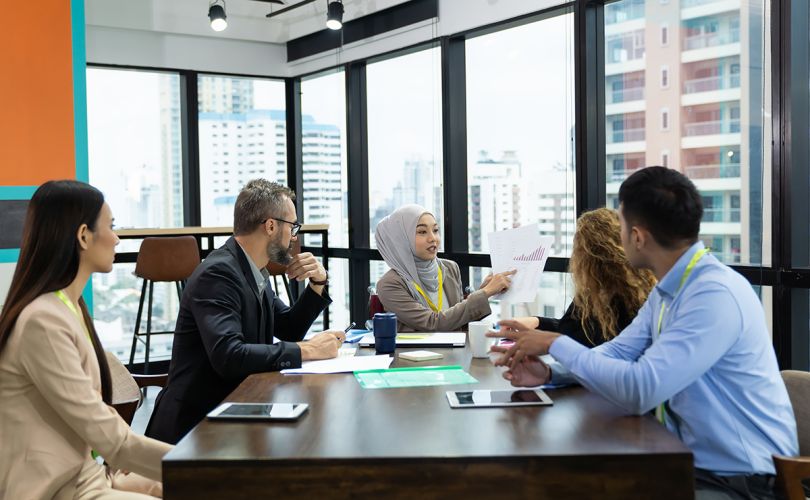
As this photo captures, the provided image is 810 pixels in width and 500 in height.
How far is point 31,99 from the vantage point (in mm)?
5352

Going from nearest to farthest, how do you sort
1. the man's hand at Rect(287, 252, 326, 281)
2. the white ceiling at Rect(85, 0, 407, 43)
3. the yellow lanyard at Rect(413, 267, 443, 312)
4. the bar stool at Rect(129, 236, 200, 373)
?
the man's hand at Rect(287, 252, 326, 281) → the yellow lanyard at Rect(413, 267, 443, 312) → the bar stool at Rect(129, 236, 200, 373) → the white ceiling at Rect(85, 0, 407, 43)

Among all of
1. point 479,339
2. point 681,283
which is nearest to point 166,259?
point 479,339

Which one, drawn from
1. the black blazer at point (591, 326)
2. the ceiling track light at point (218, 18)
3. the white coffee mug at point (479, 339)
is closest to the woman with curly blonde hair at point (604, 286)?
the black blazer at point (591, 326)

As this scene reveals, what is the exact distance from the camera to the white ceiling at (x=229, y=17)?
6770mm

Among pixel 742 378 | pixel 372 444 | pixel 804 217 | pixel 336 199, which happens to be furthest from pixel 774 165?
pixel 336 199

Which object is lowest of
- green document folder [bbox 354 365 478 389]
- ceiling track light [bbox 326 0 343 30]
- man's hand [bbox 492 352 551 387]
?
green document folder [bbox 354 365 478 389]

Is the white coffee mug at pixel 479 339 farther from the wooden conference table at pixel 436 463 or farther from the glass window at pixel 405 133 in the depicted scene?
the glass window at pixel 405 133

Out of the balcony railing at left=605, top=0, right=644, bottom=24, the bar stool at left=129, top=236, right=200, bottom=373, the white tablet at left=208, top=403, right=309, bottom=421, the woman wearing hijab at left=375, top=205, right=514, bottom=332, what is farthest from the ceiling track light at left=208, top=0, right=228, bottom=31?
the white tablet at left=208, top=403, right=309, bottom=421

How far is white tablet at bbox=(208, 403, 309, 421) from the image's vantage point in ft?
5.89

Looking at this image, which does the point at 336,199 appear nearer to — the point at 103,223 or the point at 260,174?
A: the point at 260,174

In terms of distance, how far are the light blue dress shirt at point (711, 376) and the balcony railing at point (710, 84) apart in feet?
8.60

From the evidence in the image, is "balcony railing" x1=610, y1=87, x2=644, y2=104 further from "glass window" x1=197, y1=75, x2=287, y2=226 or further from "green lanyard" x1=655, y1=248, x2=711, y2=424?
"glass window" x1=197, y1=75, x2=287, y2=226

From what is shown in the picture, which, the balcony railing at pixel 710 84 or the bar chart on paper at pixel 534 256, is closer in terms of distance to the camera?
the bar chart on paper at pixel 534 256

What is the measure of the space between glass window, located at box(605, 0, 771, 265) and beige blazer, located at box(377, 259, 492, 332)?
4.37 feet
